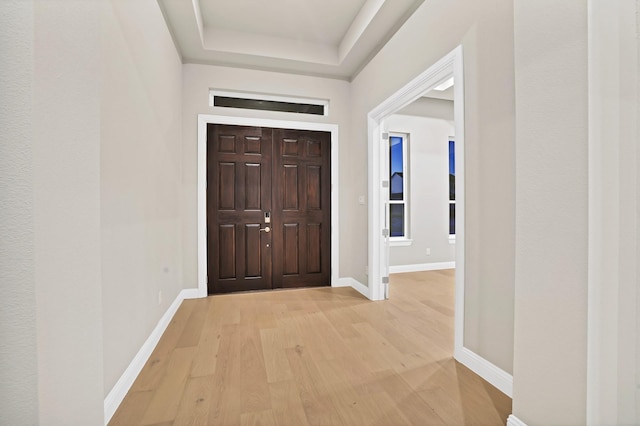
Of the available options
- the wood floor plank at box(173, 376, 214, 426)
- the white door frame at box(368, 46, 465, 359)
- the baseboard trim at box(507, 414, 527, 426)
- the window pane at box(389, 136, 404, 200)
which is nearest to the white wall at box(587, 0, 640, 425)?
the baseboard trim at box(507, 414, 527, 426)

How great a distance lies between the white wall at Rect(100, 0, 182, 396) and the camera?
155 centimetres

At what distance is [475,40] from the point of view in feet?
6.35

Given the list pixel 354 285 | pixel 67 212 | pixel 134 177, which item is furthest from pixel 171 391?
pixel 354 285

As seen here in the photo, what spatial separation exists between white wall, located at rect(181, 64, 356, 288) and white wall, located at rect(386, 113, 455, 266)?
1.27m

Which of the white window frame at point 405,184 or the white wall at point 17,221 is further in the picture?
the white window frame at point 405,184

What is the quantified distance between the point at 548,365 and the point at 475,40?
199 centimetres

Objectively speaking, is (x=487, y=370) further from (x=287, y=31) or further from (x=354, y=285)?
(x=287, y=31)

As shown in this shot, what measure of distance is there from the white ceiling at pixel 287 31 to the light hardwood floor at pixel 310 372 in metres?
3.06

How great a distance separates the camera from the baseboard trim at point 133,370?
152cm

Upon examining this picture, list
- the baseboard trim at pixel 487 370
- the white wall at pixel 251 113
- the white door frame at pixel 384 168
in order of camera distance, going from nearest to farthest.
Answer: the baseboard trim at pixel 487 370, the white door frame at pixel 384 168, the white wall at pixel 251 113

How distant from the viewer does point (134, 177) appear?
1.94 meters

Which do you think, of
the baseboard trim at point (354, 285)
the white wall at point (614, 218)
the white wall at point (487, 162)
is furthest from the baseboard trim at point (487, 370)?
the baseboard trim at point (354, 285)

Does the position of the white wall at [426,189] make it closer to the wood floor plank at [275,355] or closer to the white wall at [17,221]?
the wood floor plank at [275,355]

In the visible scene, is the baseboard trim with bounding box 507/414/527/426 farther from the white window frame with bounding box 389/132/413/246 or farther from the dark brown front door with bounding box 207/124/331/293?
the white window frame with bounding box 389/132/413/246
